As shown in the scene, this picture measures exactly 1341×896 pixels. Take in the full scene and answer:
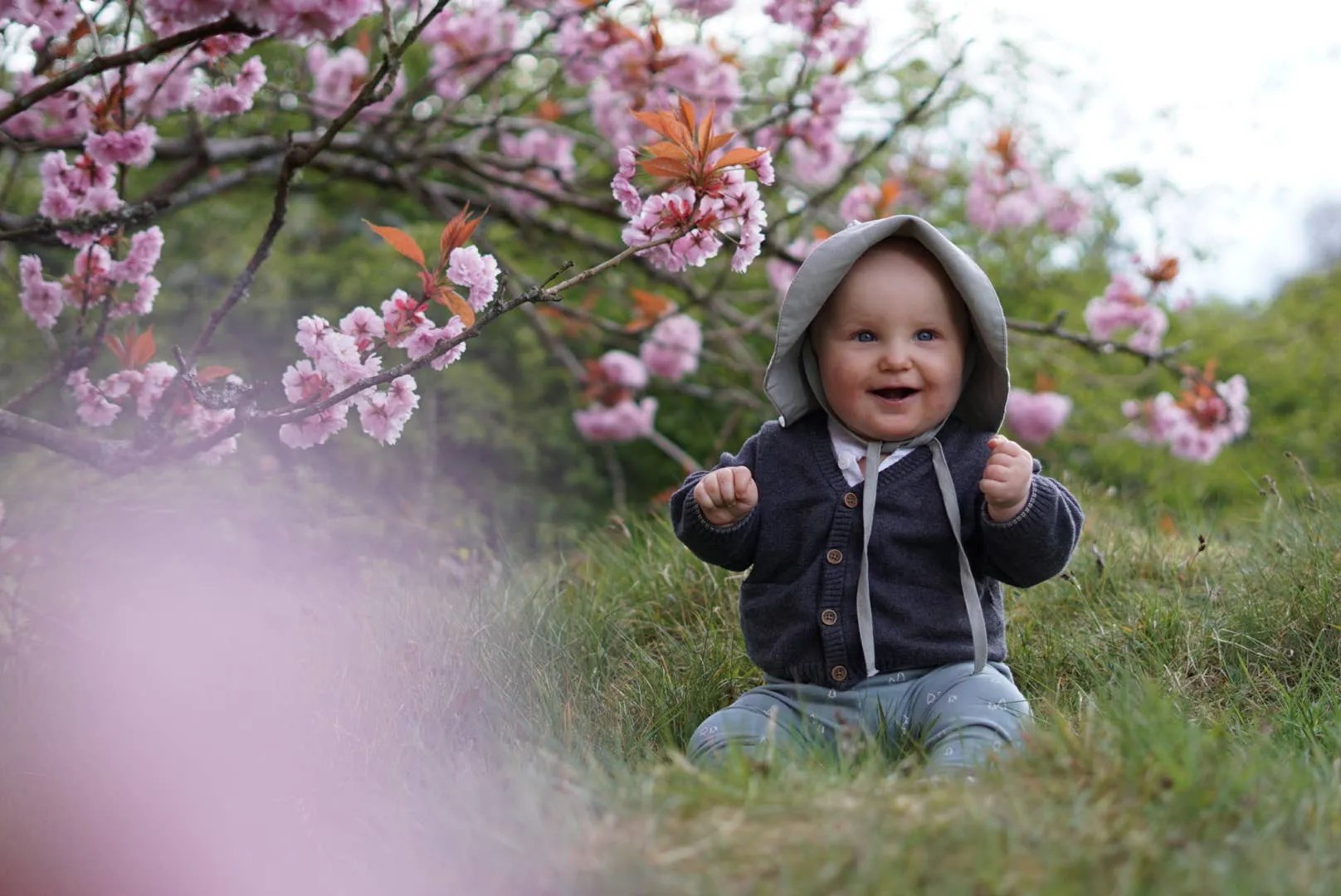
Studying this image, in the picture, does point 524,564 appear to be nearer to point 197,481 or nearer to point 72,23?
point 197,481

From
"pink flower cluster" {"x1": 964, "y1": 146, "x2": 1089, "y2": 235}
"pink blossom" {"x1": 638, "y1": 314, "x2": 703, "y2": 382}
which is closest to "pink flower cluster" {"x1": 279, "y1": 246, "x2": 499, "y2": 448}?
"pink blossom" {"x1": 638, "y1": 314, "x2": 703, "y2": 382}

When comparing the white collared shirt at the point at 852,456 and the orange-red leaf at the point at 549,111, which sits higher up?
the orange-red leaf at the point at 549,111

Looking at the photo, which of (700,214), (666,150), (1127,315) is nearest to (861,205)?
(1127,315)

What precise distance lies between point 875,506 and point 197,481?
8.81 feet

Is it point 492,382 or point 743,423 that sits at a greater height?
point 492,382

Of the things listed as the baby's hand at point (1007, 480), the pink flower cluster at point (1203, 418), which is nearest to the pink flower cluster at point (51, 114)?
the baby's hand at point (1007, 480)

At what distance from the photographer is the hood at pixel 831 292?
7.07ft

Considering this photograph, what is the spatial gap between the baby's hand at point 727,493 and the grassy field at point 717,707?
42 centimetres

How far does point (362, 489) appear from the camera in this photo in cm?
476

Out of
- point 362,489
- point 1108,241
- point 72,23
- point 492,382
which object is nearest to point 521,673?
point 72,23

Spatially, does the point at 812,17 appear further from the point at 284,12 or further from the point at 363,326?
the point at 284,12

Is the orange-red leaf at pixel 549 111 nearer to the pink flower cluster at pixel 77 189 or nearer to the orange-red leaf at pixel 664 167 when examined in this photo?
the pink flower cluster at pixel 77 189

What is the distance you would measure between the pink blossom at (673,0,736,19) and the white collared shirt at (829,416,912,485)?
2350mm

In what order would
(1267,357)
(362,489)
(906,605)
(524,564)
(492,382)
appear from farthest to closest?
(1267,357)
(492,382)
(362,489)
(524,564)
(906,605)
